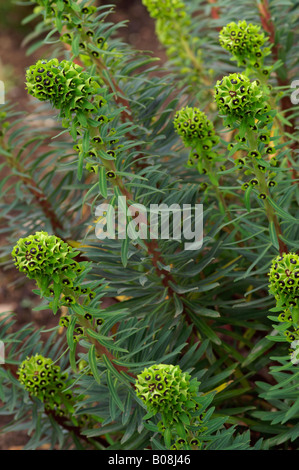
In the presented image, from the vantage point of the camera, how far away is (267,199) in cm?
129

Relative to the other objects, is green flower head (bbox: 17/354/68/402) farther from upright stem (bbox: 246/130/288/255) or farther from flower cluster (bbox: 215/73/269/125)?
flower cluster (bbox: 215/73/269/125)

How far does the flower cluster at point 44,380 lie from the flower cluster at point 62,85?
0.66m

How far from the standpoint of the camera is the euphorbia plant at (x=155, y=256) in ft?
3.74

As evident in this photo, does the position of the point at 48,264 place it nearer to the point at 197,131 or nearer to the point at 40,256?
the point at 40,256

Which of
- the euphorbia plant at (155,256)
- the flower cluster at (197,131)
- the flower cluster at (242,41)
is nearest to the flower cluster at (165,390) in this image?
the euphorbia plant at (155,256)

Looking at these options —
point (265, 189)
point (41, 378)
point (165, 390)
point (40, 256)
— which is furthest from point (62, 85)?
point (41, 378)

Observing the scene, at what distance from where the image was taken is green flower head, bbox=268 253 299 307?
3.60ft

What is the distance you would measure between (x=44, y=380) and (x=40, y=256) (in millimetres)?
540

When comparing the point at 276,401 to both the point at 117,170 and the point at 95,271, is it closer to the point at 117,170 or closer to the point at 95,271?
the point at 95,271

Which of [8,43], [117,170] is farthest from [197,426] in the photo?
[8,43]

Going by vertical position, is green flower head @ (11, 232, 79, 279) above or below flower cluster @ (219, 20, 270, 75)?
below

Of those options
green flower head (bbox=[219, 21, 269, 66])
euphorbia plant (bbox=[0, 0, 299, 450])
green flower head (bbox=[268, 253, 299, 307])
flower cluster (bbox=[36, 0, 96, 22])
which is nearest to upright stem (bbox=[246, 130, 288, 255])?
euphorbia plant (bbox=[0, 0, 299, 450])

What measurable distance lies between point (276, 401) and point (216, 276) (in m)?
0.36

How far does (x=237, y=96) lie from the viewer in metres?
1.12
